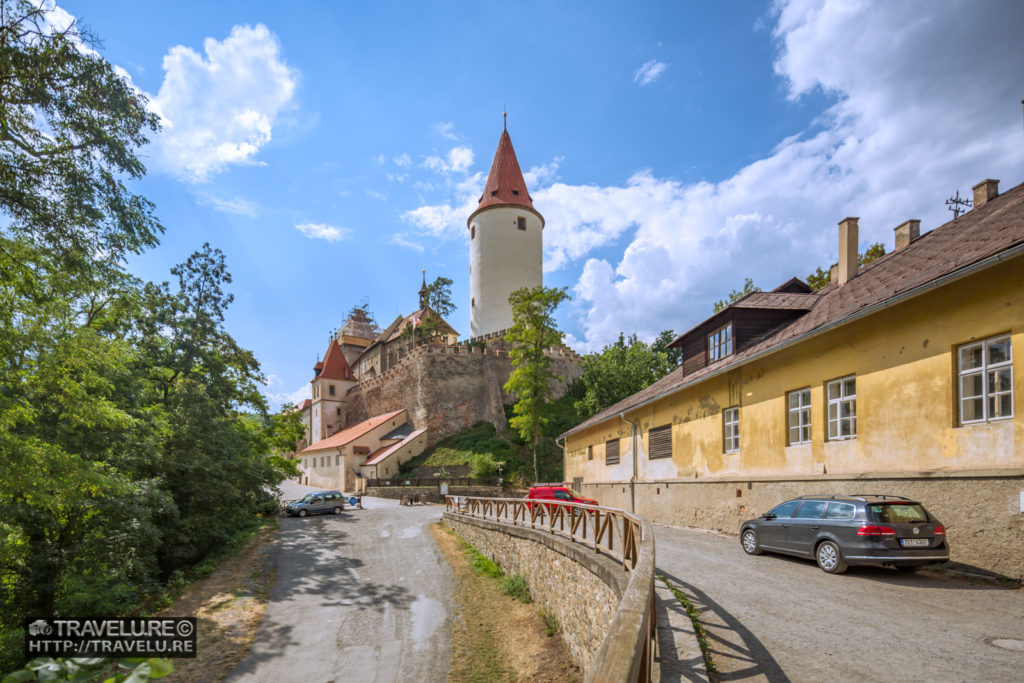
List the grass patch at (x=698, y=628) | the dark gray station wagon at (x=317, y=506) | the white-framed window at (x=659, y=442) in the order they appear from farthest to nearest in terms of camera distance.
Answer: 1. the dark gray station wagon at (x=317, y=506)
2. the white-framed window at (x=659, y=442)
3. the grass patch at (x=698, y=628)

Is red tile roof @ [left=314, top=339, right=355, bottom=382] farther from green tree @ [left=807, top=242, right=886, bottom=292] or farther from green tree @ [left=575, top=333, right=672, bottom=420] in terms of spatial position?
green tree @ [left=807, top=242, right=886, bottom=292]

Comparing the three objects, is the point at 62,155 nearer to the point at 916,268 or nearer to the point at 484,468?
the point at 916,268

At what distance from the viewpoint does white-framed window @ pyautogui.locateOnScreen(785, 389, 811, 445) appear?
533 inches

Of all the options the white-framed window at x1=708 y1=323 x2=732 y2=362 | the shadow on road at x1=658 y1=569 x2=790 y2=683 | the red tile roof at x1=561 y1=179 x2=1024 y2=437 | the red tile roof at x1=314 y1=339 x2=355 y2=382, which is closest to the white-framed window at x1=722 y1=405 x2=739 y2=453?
the red tile roof at x1=561 y1=179 x2=1024 y2=437

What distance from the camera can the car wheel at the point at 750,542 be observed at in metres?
11.7

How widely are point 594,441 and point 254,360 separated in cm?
1744

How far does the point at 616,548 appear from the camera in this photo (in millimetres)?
8875

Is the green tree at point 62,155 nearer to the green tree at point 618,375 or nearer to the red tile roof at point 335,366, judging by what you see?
the green tree at point 618,375

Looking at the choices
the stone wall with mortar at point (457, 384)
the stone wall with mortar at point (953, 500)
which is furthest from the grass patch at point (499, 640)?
the stone wall with mortar at point (457, 384)

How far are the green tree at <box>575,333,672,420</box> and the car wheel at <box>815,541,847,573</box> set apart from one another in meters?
31.0

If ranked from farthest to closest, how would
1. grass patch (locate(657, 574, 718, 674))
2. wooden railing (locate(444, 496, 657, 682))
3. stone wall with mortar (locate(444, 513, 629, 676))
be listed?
stone wall with mortar (locate(444, 513, 629, 676)) < grass patch (locate(657, 574, 718, 674)) < wooden railing (locate(444, 496, 657, 682))

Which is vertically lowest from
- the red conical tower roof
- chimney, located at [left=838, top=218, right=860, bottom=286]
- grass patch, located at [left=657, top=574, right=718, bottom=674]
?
grass patch, located at [left=657, top=574, right=718, bottom=674]

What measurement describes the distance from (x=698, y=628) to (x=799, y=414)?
352 inches

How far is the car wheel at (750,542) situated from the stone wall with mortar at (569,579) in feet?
12.9
